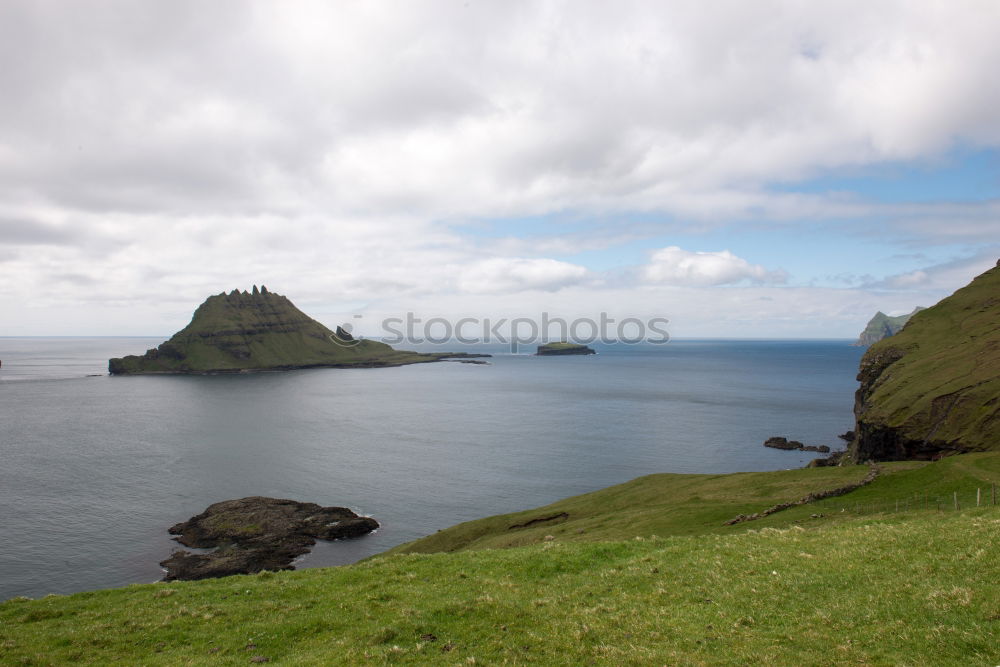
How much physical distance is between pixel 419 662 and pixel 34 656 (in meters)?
13.7

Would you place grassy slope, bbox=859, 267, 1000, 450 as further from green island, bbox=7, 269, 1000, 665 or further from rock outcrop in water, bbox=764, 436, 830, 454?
green island, bbox=7, 269, 1000, 665

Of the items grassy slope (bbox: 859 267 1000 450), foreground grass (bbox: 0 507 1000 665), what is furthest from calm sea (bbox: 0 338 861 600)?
foreground grass (bbox: 0 507 1000 665)

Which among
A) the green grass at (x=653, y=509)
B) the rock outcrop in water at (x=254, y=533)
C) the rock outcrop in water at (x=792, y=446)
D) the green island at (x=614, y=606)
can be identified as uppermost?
the green island at (x=614, y=606)

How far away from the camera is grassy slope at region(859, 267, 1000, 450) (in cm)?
7115

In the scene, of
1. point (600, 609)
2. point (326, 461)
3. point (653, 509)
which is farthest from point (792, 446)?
point (600, 609)

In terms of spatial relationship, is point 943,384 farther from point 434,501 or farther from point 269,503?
point 269,503

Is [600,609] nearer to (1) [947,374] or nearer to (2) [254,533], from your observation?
(2) [254,533]

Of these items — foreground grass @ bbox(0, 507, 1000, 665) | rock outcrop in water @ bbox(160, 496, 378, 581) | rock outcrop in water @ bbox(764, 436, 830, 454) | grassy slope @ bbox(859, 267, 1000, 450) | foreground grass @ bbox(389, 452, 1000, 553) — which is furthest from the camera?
rock outcrop in water @ bbox(764, 436, 830, 454)

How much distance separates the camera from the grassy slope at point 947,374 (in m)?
71.2

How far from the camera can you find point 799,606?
17.2 meters

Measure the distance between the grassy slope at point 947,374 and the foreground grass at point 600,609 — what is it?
57963 millimetres

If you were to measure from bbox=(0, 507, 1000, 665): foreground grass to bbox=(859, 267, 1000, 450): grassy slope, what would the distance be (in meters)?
58.0

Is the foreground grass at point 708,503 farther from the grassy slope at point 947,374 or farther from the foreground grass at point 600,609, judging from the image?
the grassy slope at point 947,374

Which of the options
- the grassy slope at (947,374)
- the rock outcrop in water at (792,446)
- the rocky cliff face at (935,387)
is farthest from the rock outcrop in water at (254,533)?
the rock outcrop in water at (792,446)
